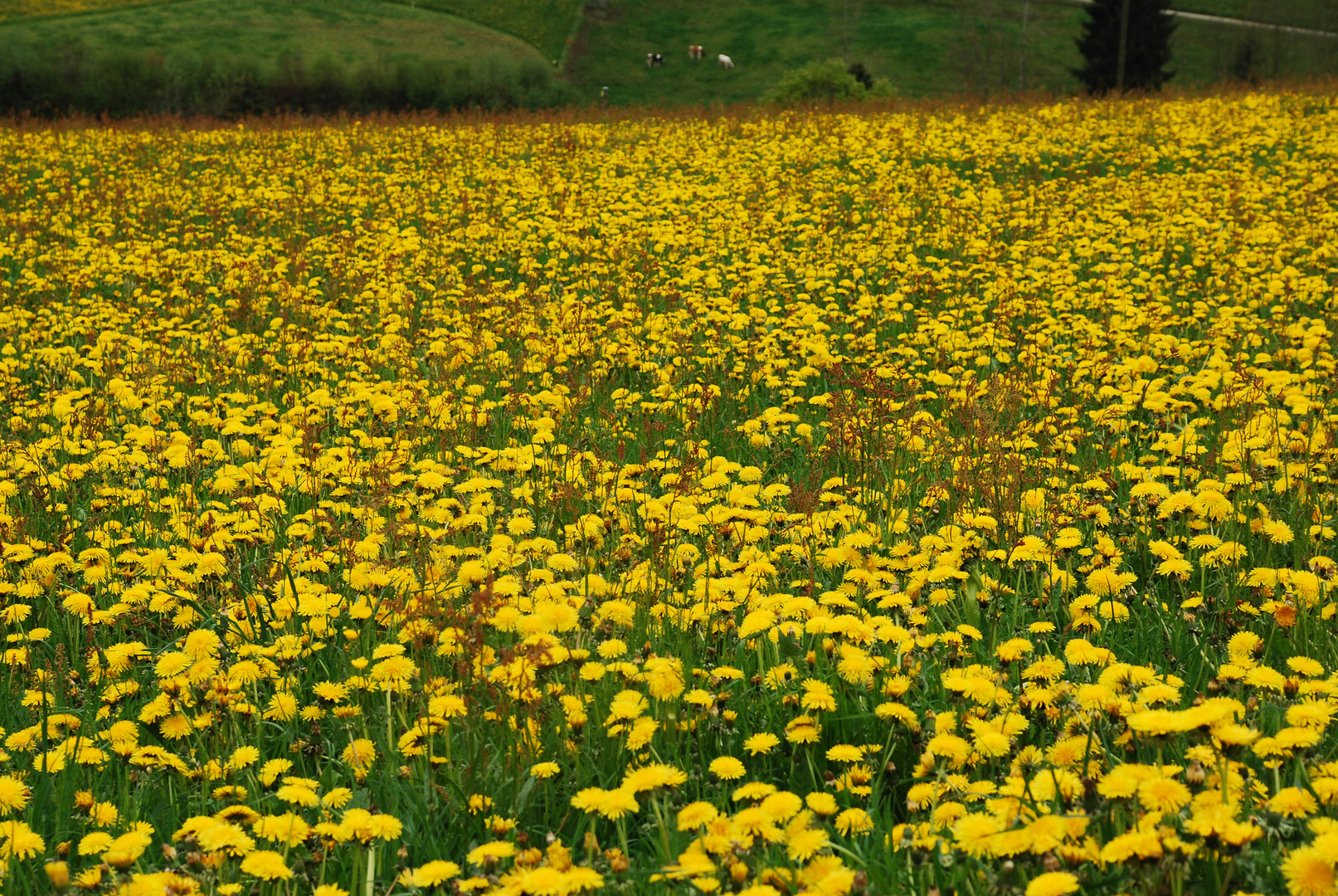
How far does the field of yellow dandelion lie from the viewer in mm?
2002

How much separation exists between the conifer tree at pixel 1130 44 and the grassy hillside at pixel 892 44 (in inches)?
262

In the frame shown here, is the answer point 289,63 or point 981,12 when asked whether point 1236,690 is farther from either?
point 981,12

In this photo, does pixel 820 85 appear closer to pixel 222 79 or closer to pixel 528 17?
pixel 222 79

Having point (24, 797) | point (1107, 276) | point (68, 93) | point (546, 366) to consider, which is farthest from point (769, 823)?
point (68, 93)

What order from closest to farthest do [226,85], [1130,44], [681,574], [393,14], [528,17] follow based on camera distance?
1. [681,574]
2. [226,85]
3. [1130,44]
4. [393,14]
5. [528,17]

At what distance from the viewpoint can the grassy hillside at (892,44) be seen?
42.0m

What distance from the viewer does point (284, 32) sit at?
36.3 m

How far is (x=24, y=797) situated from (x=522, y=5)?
51.6 metres

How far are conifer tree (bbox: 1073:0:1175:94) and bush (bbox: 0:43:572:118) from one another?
1839 centimetres

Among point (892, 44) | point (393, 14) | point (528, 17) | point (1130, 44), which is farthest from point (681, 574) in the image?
point (528, 17)

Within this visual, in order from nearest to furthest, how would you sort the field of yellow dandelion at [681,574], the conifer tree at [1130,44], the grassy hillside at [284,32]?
the field of yellow dandelion at [681,574] → the grassy hillside at [284,32] → the conifer tree at [1130,44]

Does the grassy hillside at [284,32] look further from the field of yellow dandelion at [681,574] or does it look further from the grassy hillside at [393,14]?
the field of yellow dandelion at [681,574]

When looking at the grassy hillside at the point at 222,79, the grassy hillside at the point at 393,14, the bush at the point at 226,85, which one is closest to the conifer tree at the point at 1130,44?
the grassy hillside at the point at 222,79

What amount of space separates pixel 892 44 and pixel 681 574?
154 ft
